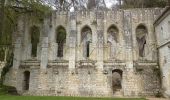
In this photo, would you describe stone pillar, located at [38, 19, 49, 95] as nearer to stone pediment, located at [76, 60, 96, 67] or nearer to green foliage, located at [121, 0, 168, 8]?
stone pediment, located at [76, 60, 96, 67]

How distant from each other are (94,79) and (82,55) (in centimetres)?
306

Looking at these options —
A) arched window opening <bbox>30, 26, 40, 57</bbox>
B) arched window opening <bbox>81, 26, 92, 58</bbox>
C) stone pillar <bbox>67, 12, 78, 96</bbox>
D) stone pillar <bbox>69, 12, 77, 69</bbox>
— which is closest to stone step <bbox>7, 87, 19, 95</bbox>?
arched window opening <bbox>30, 26, 40, 57</bbox>

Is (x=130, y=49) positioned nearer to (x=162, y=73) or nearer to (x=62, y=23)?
(x=162, y=73)

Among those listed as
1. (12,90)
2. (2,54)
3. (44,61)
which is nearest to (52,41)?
(44,61)

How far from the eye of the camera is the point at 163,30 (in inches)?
901

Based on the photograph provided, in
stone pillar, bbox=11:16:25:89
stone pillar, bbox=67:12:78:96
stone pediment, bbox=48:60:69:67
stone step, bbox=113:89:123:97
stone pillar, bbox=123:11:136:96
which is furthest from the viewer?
stone pillar, bbox=11:16:25:89

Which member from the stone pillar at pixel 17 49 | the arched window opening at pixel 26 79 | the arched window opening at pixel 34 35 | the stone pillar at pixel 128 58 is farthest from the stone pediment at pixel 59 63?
the stone pillar at pixel 128 58

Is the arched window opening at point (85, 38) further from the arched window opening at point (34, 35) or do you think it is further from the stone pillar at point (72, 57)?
the arched window opening at point (34, 35)

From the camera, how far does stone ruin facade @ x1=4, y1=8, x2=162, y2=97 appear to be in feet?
79.0

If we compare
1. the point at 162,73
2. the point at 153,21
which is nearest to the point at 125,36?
the point at 153,21

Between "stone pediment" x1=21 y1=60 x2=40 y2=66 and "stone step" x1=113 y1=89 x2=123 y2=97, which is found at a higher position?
"stone pediment" x1=21 y1=60 x2=40 y2=66

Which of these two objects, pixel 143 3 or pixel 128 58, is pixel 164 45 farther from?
pixel 143 3

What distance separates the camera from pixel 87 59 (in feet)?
82.8

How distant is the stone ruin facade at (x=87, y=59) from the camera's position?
2409 cm
